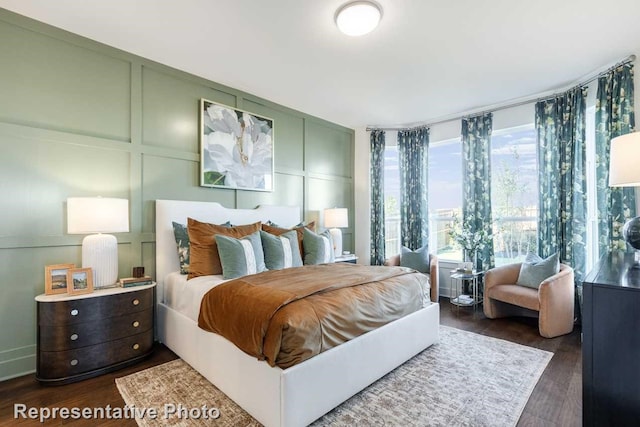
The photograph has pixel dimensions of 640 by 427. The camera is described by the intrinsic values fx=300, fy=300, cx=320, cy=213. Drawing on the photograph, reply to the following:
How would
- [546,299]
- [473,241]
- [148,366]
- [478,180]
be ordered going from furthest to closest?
[478,180] < [473,241] < [546,299] < [148,366]

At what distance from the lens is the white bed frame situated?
1.67 metres

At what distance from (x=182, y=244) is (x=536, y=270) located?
155 inches

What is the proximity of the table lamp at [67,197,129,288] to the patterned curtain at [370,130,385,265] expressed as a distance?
380 centimetres

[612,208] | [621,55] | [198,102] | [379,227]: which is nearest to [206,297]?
[198,102]

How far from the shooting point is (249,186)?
12.7ft

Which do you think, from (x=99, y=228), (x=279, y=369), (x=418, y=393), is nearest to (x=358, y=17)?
(x=279, y=369)

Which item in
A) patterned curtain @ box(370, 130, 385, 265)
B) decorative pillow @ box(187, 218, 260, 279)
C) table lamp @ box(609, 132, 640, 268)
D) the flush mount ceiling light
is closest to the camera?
table lamp @ box(609, 132, 640, 268)

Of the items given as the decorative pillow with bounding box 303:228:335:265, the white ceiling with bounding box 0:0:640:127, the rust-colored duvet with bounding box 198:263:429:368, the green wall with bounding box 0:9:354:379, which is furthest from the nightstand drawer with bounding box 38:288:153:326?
the white ceiling with bounding box 0:0:640:127

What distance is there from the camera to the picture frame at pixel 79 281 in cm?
233

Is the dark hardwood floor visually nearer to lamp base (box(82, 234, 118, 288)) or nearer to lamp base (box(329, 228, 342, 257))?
lamp base (box(82, 234, 118, 288))

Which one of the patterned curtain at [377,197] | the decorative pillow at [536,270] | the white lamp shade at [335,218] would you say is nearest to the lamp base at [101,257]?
the white lamp shade at [335,218]

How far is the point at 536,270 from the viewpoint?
352 cm

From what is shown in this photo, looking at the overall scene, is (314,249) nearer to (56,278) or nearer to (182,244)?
(182,244)

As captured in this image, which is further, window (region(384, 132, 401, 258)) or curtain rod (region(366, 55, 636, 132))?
window (region(384, 132, 401, 258))
